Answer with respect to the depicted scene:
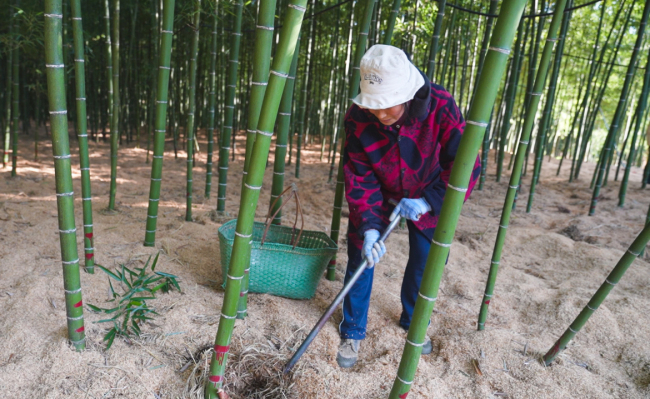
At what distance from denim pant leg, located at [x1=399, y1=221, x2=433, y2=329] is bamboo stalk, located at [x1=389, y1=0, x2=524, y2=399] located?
31.5 inches

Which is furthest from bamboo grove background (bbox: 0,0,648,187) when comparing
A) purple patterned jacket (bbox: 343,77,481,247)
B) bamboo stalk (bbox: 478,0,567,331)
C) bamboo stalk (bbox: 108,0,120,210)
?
purple patterned jacket (bbox: 343,77,481,247)

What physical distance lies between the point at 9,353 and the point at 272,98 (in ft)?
4.39

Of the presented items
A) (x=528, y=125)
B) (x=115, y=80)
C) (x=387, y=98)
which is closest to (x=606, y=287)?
(x=528, y=125)

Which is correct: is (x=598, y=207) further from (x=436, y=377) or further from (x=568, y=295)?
(x=436, y=377)

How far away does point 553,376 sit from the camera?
6.00 feet

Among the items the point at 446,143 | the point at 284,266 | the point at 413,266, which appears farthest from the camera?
the point at 284,266

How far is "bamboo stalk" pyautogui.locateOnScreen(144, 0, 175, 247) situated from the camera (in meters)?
2.04

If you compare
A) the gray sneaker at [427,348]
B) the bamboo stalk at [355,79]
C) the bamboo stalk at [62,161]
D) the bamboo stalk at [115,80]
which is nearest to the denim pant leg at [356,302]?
the gray sneaker at [427,348]

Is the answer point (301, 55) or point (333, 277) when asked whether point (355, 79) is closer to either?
point (333, 277)

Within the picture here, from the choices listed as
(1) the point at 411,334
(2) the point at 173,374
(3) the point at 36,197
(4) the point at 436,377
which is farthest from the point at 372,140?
(3) the point at 36,197

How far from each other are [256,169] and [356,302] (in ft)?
3.23

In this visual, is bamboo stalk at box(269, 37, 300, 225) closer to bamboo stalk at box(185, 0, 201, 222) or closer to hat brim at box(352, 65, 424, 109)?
hat brim at box(352, 65, 424, 109)

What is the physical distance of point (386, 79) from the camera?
1491mm

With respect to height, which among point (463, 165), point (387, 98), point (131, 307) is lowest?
point (131, 307)
